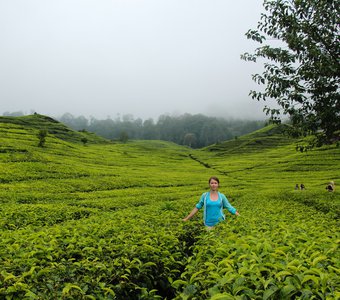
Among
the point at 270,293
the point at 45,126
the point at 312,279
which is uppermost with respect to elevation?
the point at 45,126

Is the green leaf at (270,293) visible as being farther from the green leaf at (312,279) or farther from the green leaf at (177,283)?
the green leaf at (177,283)

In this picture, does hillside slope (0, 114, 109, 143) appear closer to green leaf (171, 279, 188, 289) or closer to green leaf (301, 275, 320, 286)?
green leaf (171, 279, 188, 289)

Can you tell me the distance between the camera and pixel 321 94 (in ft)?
52.7

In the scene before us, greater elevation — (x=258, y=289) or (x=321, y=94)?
(x=321, y=94)

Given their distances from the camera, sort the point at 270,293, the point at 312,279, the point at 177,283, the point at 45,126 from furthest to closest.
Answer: the point at 45,126
the point at 177,283
the point at 312,279
the point at 270,293

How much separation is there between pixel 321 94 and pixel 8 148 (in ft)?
168

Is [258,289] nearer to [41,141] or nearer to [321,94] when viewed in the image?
[321,94]

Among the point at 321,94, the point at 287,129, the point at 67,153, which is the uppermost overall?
the point at 321,94

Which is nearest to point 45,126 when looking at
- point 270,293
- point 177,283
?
point 177,283

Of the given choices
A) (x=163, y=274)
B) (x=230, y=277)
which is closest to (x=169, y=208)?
(x=163, y=274)

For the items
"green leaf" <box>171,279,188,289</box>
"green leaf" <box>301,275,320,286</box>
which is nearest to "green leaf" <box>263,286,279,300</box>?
"green leaf" <box>301,275,320,286</box>

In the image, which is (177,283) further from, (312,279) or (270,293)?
(312,279)

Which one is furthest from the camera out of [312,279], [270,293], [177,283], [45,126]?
[45,126]

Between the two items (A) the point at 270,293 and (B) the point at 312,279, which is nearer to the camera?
(A) the point at 270,293
